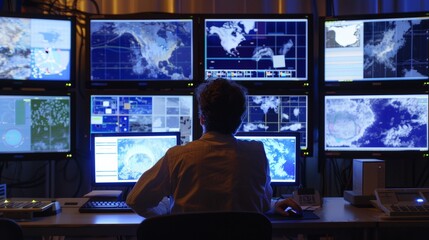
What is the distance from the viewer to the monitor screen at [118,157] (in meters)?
2.37

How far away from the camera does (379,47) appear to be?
2.54 metres

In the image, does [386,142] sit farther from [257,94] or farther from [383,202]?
[257,94]

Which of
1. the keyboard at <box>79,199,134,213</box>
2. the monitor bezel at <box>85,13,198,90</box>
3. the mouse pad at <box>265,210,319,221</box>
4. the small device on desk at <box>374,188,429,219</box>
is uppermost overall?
the monitor bezel at <box>85,13,198,90</box>

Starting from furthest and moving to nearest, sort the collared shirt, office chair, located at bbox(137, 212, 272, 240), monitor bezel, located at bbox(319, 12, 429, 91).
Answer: monitor bezel, located at bbox(319, 12, 429, 91), the collared shirt, office chair, located at bbox(137, 212, 272, 240)

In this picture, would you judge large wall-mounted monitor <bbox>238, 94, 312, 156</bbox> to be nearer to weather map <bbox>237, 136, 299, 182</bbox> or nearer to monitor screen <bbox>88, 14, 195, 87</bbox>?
weather map <bbox>237, 136, 299, 182</bbox>

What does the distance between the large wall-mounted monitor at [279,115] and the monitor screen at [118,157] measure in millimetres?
588

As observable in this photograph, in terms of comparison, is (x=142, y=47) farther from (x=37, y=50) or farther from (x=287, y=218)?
(x=287, y=218)

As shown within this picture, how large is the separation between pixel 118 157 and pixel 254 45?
3.26 ft

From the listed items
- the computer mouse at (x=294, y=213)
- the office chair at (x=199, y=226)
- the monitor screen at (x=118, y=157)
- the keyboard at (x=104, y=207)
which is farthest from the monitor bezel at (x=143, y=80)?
the office chair at (x=199, y=226)

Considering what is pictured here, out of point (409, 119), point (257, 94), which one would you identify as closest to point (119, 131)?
point (257, 94)

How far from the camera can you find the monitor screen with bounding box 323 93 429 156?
2.51 m

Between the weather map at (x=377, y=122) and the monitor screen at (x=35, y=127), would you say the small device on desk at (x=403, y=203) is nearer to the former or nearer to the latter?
the weather map at (x=377, y=122)

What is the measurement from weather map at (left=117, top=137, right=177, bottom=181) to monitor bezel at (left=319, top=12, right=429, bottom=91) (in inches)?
41.4

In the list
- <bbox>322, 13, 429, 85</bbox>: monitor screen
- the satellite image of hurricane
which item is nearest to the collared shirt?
the satellite image of hurricane
